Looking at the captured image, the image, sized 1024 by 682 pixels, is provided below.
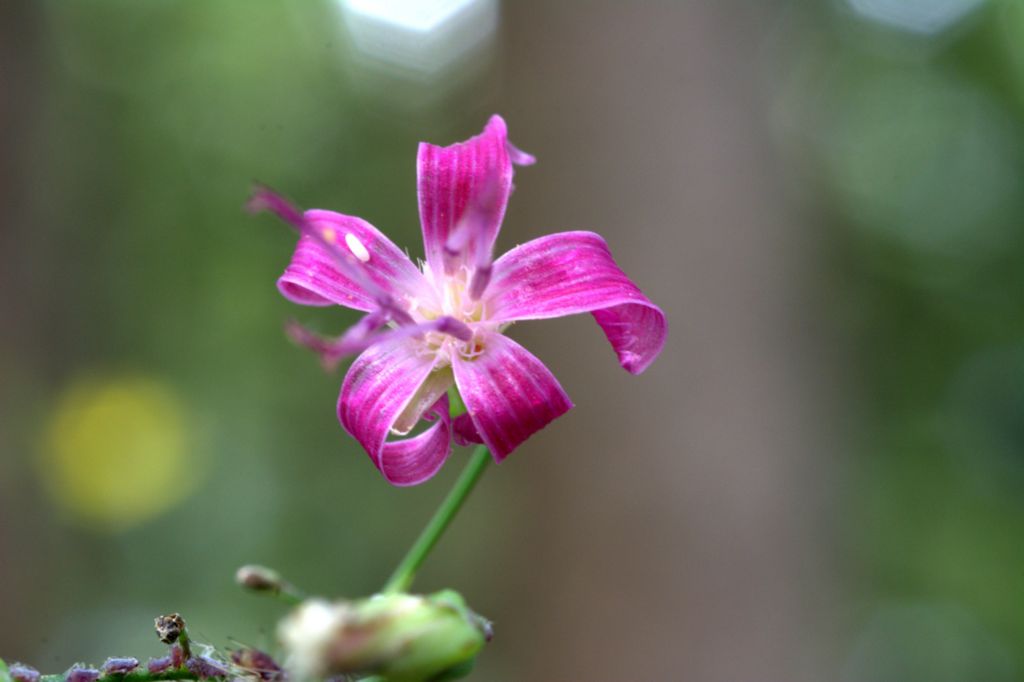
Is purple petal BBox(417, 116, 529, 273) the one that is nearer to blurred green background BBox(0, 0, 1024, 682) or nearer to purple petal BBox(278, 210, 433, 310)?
purple petal BBox(278, 210, 433, 310)

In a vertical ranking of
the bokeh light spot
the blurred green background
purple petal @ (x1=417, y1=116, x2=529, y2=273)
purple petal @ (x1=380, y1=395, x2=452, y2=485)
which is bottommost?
purple petal @ (x1=380, y1=395, x2=452, y2=485)

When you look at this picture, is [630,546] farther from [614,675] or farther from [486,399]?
[486,399]

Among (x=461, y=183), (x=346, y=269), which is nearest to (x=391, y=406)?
(x=346, y=269)

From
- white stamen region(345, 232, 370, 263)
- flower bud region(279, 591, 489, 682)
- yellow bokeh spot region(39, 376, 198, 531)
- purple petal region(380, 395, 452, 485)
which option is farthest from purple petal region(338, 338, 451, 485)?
yellow bokeh spot region(39, 376, 198, 531)

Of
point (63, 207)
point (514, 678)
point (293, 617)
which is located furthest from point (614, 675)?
point (63, 207)

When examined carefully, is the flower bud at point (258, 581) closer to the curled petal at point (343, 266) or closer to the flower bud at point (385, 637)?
the flower bud at point (385, 637)

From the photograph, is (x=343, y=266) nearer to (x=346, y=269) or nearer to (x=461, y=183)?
(x=346, y=269)

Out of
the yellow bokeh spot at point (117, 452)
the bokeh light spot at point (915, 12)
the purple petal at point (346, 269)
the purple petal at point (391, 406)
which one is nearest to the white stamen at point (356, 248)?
the purple petal at point (346, 269)
